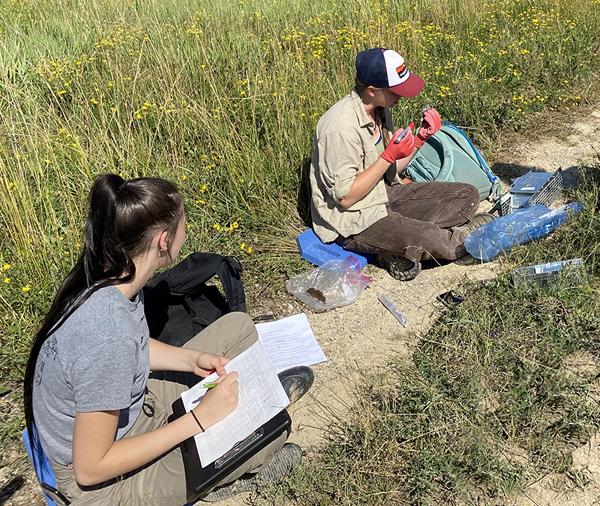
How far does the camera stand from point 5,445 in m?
2.49

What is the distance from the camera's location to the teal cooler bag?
3918 mm

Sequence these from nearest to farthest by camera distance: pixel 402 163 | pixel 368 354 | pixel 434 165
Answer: pixel 368 354 < pixel 402 163 < pixel 434 165

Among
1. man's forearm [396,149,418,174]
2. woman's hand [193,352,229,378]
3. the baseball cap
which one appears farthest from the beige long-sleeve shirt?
woman's hand [193,352,229,378]

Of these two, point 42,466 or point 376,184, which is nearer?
point 42,466

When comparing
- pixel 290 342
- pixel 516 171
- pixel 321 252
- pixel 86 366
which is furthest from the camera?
pixel 516 171

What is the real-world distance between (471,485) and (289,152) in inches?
99.2

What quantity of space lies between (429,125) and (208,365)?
1999mm

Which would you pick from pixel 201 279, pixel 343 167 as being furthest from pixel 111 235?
pixel 343 167

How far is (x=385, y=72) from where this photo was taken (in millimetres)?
3109

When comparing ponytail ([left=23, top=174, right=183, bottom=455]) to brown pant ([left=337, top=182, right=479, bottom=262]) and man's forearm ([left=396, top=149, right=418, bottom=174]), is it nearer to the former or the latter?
brown pant ([left=337, top=182, right=479, bottom=262])

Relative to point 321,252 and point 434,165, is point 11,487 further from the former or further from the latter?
point 434,165

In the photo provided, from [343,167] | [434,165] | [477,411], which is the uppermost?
[343,167]

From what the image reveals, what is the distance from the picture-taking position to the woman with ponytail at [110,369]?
1544 millimetres

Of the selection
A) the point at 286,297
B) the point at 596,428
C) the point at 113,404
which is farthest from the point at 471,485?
the point at 286,297
